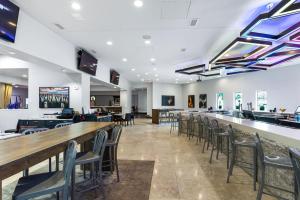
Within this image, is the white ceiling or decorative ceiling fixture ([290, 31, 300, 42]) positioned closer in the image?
the white ceiling

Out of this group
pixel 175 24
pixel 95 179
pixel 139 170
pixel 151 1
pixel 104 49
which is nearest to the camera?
pixel 95 179

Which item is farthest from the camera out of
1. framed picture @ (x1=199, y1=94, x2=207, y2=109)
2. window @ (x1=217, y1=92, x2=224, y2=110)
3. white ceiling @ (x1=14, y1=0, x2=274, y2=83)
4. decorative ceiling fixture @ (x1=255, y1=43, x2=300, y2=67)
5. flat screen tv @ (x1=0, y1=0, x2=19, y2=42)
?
framed picture @ (x1=199, y1=94, x2=207, y2=109)

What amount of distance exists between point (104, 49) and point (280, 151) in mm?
5857

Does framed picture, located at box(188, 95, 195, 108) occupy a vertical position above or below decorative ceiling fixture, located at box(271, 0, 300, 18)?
below

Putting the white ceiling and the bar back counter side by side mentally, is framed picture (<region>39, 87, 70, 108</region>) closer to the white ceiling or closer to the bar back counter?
the white ceiling

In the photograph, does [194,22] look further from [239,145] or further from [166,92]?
[166,92]

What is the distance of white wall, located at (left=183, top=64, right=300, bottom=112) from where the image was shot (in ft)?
28.9

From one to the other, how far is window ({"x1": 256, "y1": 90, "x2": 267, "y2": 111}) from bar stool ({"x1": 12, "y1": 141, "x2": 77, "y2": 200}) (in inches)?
441

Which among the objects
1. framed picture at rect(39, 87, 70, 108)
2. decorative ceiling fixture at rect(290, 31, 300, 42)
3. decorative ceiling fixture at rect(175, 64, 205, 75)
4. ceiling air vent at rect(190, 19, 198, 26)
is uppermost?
ceiling air vent at rect(190, 19, 198, 26)

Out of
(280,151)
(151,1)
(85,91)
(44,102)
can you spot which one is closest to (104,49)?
(85,91)

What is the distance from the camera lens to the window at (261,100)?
10.4 metres

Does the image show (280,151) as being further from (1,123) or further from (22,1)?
(1,123)

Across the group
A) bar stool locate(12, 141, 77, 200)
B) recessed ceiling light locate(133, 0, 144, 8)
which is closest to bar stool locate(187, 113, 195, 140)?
recessed ceiling light locate(133, 0, 144, 8)

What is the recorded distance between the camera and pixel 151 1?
137 inches
